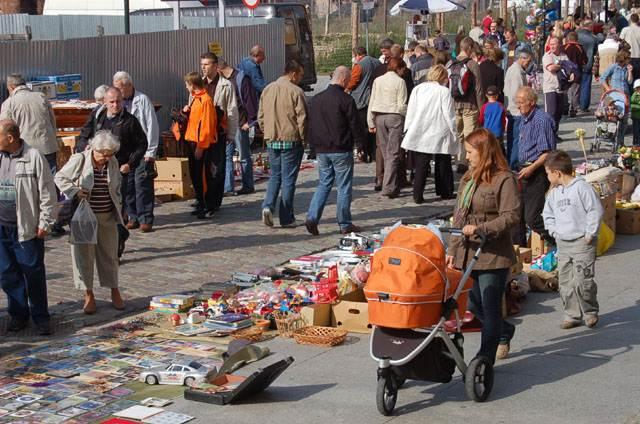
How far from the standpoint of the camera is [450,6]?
30.2 m

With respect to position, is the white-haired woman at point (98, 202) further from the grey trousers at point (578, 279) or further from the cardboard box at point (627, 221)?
the cardboard box at point (627, 221)

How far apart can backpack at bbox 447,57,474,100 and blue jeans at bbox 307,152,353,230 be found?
3.69 m

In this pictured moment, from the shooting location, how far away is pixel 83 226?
10.5 meters

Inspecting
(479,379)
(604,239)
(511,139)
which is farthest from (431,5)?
(479,379)

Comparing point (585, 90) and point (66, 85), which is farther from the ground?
point (66, 85)

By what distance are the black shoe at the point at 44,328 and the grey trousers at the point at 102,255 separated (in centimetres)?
60

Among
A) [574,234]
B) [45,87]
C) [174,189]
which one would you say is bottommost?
[174,189]

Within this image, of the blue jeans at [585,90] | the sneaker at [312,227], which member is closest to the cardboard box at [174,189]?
the sneaker at [312,227]

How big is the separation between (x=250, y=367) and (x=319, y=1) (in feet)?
246

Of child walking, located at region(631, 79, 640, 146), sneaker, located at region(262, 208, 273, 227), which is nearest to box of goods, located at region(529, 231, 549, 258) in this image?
sneaker, located at region(262, 208, 273, 227)

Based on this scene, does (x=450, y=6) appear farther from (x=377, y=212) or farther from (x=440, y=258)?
(x=440, y=258)

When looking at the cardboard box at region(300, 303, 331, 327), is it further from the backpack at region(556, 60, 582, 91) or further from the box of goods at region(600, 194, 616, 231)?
the backpack at region(556, 60, 582, 91)

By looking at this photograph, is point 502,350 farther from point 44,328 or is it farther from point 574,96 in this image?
point 574,96

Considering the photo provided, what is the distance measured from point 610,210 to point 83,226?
6261 millimetres
